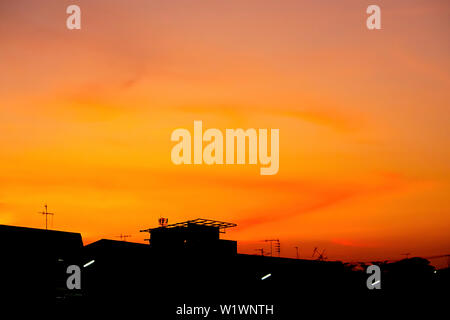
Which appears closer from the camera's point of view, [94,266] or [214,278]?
[94,266]

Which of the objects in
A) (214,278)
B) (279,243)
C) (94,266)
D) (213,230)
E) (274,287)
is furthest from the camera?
(279,243)

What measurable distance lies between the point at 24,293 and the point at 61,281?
2603 mm

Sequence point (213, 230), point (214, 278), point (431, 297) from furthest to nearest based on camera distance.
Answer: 1. point (213, 230)
2. point (431, 297)
3. point (214, 278)

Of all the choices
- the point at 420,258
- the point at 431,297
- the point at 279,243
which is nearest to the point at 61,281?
the point at 431,297

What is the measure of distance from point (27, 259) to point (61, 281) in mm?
2498
